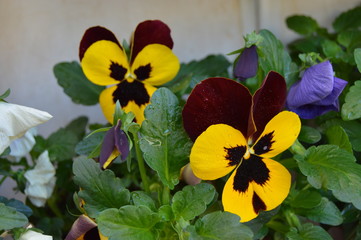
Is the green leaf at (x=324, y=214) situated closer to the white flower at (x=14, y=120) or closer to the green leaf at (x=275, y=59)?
the green leaf at (x=275, y=59)

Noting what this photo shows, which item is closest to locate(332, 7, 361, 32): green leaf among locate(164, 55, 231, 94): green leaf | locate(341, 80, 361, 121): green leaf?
locate(164, 55, 231, 94): green leaf

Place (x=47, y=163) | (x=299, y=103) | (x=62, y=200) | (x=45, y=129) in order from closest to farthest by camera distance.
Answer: (x=299, y=103) < (x=47, y=163) < (x=62, y=200) < (x=45, y=129)

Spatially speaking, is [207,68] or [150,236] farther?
[207,68]

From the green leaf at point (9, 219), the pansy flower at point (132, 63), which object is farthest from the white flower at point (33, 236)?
the pansy flower at point (132, 63)

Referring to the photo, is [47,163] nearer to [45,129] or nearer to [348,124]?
[45,129]

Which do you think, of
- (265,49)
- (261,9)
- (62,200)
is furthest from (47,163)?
(261,9)
